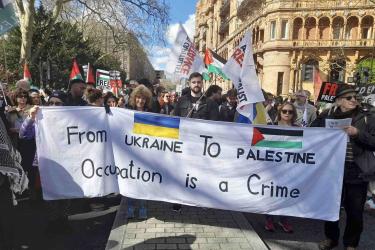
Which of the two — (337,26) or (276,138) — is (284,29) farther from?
(276,138)

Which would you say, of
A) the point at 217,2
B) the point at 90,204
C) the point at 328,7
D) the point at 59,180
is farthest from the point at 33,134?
the point at 217,2

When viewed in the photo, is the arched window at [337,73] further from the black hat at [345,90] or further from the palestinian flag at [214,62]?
the black hat at [345,90]

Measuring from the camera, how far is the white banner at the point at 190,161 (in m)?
4.32

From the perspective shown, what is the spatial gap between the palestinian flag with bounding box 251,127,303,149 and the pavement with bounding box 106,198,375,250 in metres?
1.14

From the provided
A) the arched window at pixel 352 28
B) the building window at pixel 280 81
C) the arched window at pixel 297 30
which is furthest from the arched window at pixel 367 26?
the building window at pixel 280 81

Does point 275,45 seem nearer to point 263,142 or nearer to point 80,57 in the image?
point 80,57

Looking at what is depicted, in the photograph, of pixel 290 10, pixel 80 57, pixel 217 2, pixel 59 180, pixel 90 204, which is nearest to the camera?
pixel 59 180

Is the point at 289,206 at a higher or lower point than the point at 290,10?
lower

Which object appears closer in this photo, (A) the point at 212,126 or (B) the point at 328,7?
(A) the point at 212,126

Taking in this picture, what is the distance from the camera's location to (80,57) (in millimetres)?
30438

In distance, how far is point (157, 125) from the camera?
4.57 metres

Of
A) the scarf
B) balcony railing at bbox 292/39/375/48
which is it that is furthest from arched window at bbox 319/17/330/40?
the scarf

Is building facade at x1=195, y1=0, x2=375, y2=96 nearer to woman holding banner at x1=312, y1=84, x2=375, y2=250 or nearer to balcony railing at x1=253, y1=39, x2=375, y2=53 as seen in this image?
balcony railing at x1=253, y1=39, x2=375, y2=53

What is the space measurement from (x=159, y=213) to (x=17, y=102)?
260 cm
